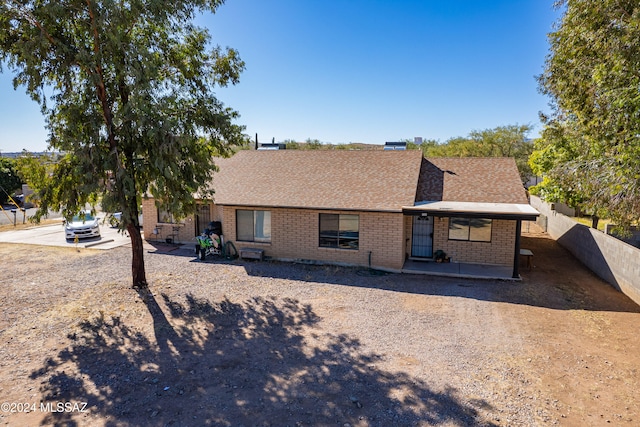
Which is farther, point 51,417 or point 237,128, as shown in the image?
point 237,128

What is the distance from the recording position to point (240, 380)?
6.64 meters

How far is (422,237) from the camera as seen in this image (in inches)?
587

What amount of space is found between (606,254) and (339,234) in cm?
927

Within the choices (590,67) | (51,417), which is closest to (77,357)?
(51,417)

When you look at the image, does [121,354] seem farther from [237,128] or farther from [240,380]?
[237,128]

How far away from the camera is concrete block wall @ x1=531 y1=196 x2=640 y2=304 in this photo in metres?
10.7

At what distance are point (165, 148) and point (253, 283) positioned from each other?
17.4ft

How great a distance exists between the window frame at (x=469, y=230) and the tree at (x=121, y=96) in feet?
30.0

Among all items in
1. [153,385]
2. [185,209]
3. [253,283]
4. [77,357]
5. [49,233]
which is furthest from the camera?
[49,233]

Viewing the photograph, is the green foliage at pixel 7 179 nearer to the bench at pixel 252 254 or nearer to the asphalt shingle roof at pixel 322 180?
the asphalt shingle roof at pixel 322 180

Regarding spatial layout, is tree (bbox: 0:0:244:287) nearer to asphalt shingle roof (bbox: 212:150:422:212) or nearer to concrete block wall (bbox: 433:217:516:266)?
asphalt shingle roof (bbox: 212:150:422:212)

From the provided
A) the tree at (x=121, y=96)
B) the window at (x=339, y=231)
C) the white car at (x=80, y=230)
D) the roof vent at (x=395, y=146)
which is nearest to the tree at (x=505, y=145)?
the roof vent at (x=395, y=146)

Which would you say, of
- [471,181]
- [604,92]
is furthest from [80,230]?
[604,92]

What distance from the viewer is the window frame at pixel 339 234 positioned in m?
14.1
